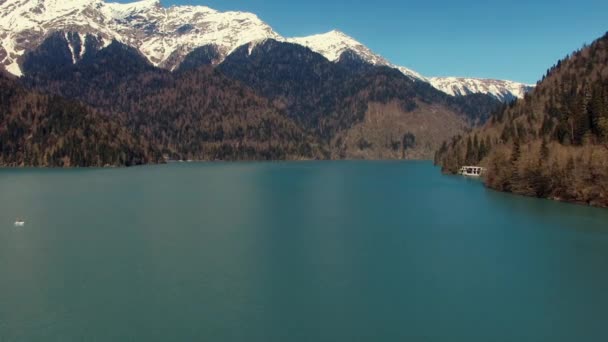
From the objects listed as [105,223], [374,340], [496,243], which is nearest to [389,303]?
[374,340]

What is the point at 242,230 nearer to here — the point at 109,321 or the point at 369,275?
the point at 369,275

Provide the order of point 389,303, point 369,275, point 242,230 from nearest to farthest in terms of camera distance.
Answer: point 389,303
point 369,275
point 242,230

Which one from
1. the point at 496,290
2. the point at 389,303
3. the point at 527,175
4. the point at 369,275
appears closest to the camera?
the point at 389,303

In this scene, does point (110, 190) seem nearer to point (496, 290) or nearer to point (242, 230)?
point (242, 230)

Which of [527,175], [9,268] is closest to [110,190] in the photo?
[9,268]

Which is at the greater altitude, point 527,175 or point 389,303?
point 527,175

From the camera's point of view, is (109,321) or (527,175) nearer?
(109,321)
